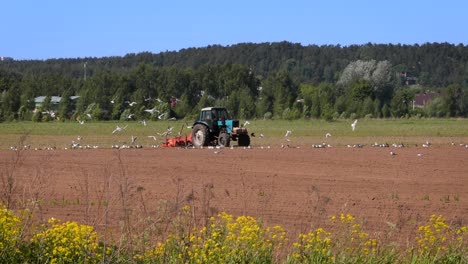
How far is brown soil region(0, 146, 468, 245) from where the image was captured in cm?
1495

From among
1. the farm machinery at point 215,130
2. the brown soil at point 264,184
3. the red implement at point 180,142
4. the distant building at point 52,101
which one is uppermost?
the distant building at point 52,101

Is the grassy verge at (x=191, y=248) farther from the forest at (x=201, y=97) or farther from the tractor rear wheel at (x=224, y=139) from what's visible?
the forest at (x=201, y=97)

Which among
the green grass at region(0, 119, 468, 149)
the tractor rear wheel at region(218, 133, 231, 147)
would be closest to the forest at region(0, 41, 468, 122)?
the green grass at region(0, 119, 468, 149)

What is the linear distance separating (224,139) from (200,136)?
1432 millimetres

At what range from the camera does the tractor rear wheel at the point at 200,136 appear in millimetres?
41500

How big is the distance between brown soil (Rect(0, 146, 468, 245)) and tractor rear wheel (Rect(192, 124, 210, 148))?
5.49 feet

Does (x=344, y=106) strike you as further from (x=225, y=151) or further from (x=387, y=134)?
(x=225, y=151)

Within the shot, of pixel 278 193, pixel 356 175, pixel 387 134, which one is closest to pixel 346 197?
pixel 278 193

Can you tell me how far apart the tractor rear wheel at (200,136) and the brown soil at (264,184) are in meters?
1.67

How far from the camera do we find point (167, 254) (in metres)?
10.2

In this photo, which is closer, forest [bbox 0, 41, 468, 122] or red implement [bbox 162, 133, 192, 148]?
red implement [bbox 162, 133, 192, 148]

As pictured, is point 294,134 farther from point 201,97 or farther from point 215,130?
point 201,97

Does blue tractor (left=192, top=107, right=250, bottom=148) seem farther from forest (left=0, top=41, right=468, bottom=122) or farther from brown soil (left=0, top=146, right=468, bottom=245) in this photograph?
forest (left=0, top=41, right=468, bottom=122)

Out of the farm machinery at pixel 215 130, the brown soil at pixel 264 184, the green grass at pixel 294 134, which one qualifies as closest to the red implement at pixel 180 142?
the farm machinery at pixel 215 130
